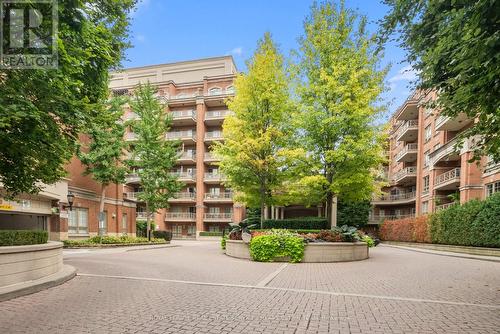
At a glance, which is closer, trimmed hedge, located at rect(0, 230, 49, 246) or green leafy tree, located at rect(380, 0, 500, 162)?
green leafy tree, located at rect(380, 0, 500, 162)

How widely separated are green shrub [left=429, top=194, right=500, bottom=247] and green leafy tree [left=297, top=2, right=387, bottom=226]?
651 centimetres

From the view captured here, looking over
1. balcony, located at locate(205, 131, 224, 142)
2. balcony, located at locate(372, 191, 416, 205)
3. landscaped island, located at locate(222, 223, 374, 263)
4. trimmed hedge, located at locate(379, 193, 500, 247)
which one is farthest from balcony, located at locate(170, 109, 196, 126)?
landscaped island, located at locate(222, 223, 374, 263)

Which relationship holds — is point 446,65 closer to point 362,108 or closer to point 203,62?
point 362,108

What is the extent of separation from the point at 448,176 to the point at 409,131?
13654 millimetres

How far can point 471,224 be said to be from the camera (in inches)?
827

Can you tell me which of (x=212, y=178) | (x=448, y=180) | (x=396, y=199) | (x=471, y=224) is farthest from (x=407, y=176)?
(x=212, y=178)

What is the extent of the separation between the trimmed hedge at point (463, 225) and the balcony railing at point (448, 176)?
15.3 feet

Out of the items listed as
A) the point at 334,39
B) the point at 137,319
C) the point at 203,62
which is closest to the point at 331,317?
the point at 137,319

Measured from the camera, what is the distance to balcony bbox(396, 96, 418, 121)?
41375 mm

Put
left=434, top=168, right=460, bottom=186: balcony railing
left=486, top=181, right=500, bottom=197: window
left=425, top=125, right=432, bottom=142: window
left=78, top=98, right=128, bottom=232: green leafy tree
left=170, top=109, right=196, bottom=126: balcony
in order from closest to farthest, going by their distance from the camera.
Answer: left=486, top=181, right=500, bottom=197: window, left=78, top=98, right=128, bottom=232: green leafy tree, left=434, top=168, right=460, bottom=186: balcony railing, left=425, top=125, right=432, bottom=142: window, left=170, top=109, right=196, bottom=126: balcony

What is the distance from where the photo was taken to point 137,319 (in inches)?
214

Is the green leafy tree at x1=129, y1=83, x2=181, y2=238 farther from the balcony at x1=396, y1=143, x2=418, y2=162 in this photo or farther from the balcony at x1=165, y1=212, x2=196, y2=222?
the balcony at x1=396, y1=143, x2=418, y2=162

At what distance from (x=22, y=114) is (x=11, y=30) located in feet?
8.39

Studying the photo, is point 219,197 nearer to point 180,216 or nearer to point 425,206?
point 180,216
